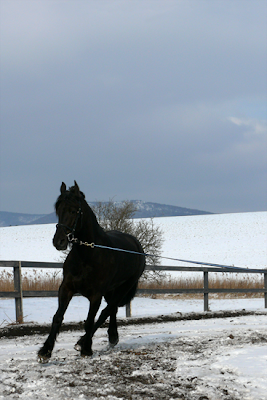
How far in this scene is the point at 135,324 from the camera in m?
9.61

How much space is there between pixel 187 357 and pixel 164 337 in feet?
5.53

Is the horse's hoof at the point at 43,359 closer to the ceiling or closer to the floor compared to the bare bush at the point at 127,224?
closer to the floor

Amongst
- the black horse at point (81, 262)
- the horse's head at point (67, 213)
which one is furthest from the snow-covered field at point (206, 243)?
the horse's head at point (67, 213)

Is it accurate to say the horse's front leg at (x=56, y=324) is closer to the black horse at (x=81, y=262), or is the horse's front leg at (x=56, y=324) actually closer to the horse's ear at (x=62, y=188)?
the black horse at (x=81, y=262)

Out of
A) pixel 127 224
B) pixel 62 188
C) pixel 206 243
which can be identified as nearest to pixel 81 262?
pixel 62 188

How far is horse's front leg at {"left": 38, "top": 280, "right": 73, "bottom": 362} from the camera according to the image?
5.29m

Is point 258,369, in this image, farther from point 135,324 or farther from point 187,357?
point 135,324

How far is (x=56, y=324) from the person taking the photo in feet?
18.0

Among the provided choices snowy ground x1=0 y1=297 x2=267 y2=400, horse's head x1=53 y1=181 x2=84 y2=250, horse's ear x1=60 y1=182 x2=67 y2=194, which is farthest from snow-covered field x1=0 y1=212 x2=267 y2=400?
horse's ear x1=60 y1=182 x2=67 y2=194

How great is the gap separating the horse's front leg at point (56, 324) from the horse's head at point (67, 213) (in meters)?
0.70

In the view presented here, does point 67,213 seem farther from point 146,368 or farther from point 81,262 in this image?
point 146,368

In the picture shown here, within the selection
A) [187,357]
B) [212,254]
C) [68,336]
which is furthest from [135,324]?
[212,254]

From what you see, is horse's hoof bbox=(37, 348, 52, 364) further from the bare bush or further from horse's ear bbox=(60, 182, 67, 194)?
the bare bush

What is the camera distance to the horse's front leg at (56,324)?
17.4 feet
